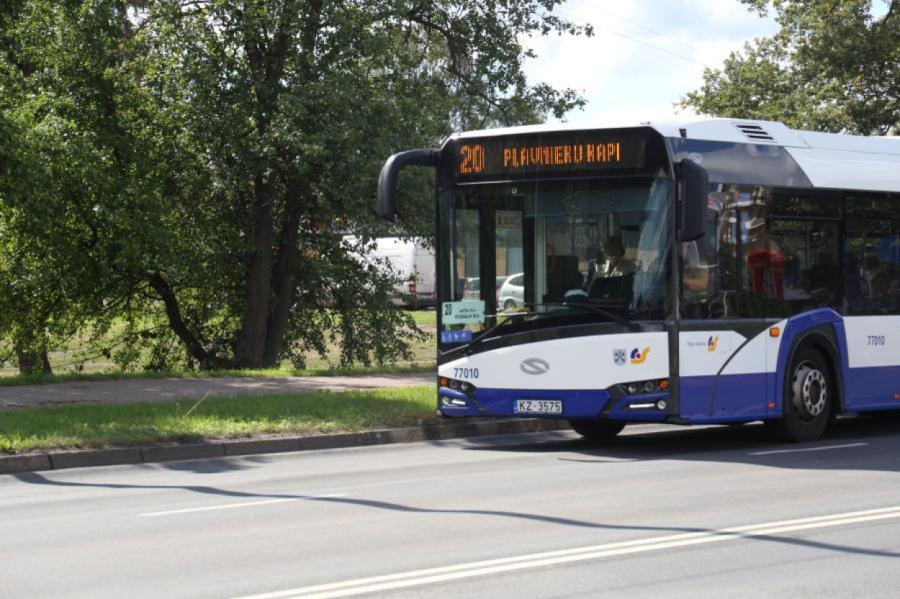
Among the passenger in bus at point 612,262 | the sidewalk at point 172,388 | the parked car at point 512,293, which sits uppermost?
the passenger in bus at point 612,262

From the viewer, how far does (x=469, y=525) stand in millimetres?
9031

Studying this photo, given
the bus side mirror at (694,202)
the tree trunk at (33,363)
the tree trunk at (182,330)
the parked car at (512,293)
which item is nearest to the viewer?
the bus side mirror at (694,202)

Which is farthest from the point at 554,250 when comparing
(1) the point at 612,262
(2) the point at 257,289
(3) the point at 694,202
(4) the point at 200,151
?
(2) the point at 257,289

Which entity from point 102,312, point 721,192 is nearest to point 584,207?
point 721,192

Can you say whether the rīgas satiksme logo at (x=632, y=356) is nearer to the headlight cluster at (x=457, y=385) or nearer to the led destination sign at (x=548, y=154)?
the headlight cluster at (x=457, y=385)

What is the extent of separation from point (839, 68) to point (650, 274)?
26.4 meters

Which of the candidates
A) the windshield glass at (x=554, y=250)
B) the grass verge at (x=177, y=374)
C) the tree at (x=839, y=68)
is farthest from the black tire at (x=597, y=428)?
the tree at (x=839, y=68)

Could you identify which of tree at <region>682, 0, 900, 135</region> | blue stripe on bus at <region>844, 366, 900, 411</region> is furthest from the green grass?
tree at <region>682, 0, 900, 135</region>

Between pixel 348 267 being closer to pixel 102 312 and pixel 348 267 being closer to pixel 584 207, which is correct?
pixel 102 312

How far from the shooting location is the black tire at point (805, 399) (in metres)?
14.4

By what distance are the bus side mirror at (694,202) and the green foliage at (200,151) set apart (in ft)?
39.6

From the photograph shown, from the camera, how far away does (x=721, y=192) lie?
45.5ft

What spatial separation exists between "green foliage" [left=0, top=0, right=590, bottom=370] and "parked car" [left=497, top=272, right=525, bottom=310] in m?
10.6

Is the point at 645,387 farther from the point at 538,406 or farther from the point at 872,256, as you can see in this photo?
the point at 872,256
